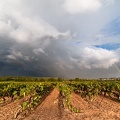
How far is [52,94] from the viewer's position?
1171 inches

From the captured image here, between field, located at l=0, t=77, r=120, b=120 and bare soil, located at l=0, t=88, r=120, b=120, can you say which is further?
field, located at l=0, t=77, r=120, b=120

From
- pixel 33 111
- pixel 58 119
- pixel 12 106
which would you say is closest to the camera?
pixel 58 119

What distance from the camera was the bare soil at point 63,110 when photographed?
86.5ft

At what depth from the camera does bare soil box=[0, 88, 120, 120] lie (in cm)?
2636

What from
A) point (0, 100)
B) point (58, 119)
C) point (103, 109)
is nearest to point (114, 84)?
point (103, 109)

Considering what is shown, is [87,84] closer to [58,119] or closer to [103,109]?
[103,109]

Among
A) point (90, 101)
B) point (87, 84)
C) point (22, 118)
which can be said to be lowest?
point (22, 118)

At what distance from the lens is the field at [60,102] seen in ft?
88.4

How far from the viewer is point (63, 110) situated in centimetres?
2745

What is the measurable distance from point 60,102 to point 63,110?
1.46m

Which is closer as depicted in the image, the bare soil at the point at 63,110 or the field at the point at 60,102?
the bare soil at the point at 63,110

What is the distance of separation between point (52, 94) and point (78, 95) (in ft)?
12.9

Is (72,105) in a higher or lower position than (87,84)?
lower

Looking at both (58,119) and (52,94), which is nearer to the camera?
(58,119)
